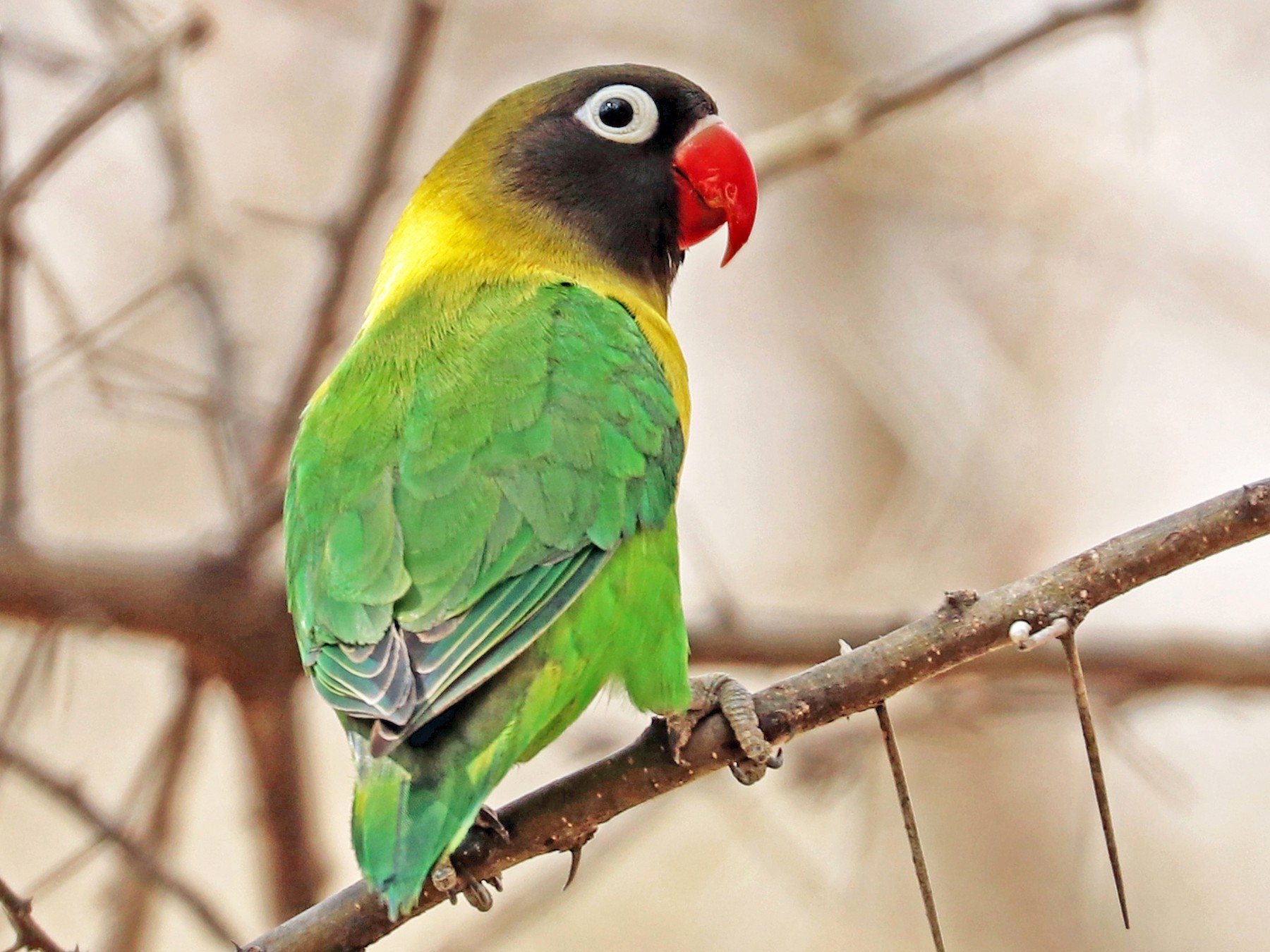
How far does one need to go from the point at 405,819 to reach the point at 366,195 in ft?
6.52

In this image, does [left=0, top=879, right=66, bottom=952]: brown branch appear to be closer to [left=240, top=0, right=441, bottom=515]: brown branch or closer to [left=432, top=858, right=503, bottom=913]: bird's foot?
[left=432, top=858, right=503, bottom=913]: bird's foot

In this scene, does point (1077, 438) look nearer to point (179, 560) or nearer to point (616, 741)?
point (616, 741)

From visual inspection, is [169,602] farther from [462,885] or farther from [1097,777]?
[1097,777]

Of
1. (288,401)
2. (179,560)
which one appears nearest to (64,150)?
(288,401)

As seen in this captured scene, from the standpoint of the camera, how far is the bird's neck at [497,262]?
336 cm

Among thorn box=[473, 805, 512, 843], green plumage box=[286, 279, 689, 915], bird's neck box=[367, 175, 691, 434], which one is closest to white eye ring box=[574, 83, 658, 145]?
bird's neck box=[367, 175, 691, 434]

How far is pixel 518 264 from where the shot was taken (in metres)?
3.48

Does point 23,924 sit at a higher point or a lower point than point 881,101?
lower

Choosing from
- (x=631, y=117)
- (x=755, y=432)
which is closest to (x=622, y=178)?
(x=631, y=117)

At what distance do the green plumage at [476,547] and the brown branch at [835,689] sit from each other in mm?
145

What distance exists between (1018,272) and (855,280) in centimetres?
108

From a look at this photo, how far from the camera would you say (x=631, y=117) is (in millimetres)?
3727

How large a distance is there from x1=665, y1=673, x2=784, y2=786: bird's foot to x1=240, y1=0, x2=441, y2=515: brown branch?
1440 mm

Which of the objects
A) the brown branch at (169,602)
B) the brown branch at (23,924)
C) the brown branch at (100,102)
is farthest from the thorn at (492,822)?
the brown branch at (100,102)
